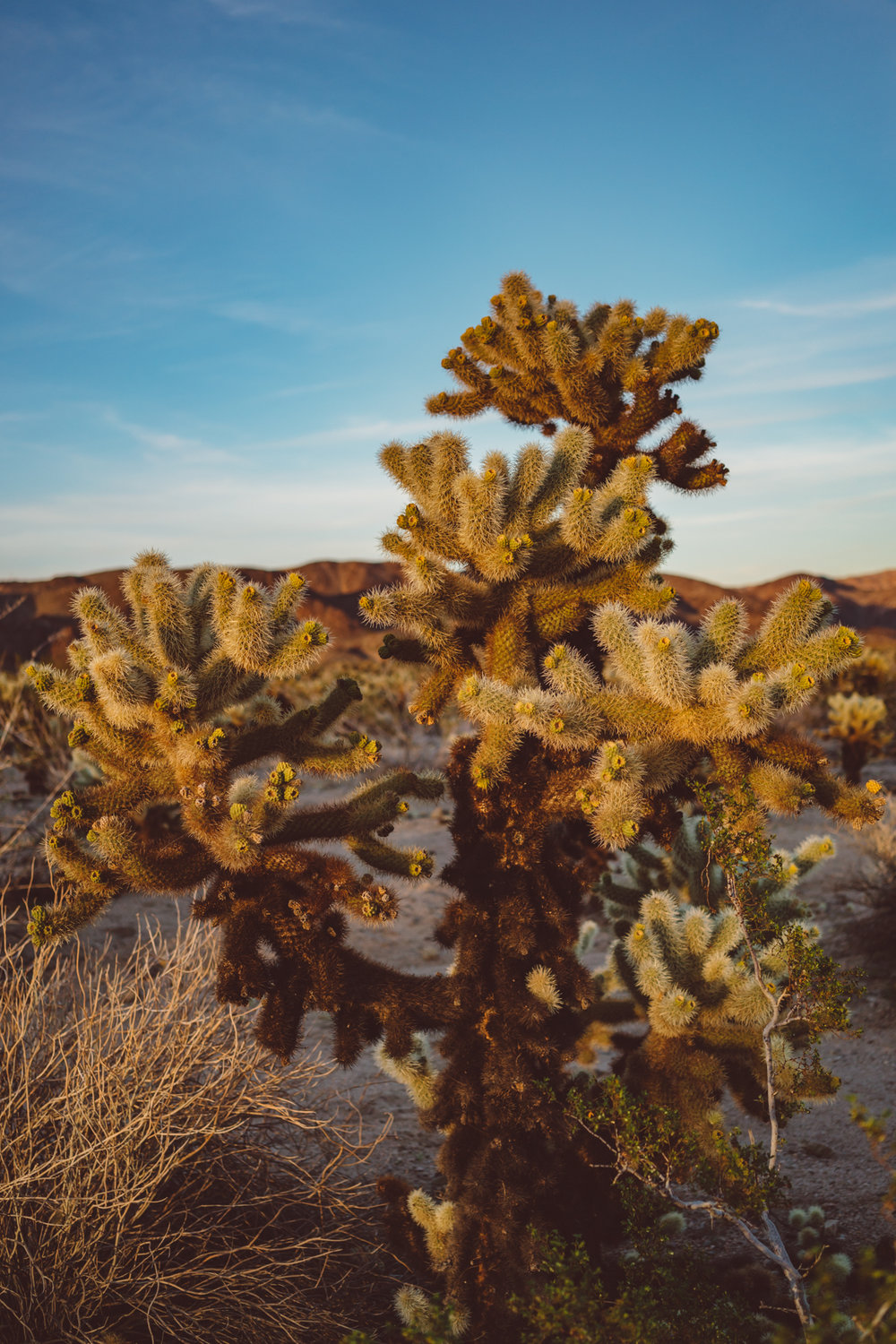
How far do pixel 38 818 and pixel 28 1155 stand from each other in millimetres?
9952

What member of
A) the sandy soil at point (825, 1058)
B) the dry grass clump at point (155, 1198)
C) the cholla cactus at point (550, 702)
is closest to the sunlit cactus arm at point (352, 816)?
the cholla cactus at point (550, 702)

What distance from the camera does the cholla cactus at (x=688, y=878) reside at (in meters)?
4.62

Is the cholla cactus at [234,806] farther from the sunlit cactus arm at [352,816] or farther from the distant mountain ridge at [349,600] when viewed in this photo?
the distant mountain ridge at [349,600]

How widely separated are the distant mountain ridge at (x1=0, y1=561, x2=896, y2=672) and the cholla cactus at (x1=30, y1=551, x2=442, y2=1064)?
85.3ft

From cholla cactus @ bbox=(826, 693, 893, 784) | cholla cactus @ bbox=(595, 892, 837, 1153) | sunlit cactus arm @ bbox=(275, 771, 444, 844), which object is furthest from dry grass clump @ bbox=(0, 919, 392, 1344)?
cholla cactus @ bbox=(826, 693, 893, 784)

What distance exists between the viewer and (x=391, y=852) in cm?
355

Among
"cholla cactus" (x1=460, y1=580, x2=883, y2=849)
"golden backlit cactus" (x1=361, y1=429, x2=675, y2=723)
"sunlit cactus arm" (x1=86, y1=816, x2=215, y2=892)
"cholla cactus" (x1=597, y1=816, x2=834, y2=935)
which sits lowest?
"cholla cactus" (x1=597, y1=816, x2=834, y2=935)

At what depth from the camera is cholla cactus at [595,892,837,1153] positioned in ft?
12.9

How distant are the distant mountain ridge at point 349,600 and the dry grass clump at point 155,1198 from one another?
84.4 ft

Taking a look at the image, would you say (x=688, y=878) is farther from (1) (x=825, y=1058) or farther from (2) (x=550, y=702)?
(2) (x=550, y=702)

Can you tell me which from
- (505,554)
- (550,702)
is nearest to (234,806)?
(550,702)

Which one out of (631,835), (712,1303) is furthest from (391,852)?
(712,1303)

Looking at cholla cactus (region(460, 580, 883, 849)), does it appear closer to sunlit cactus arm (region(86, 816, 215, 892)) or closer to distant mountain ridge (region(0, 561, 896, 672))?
sunlit cactus arm (region(86, 816, 215, 892))

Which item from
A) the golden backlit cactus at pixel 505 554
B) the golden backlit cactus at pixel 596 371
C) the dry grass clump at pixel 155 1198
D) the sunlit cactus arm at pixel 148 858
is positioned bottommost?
the dry grass clump at pixel 155 1198
